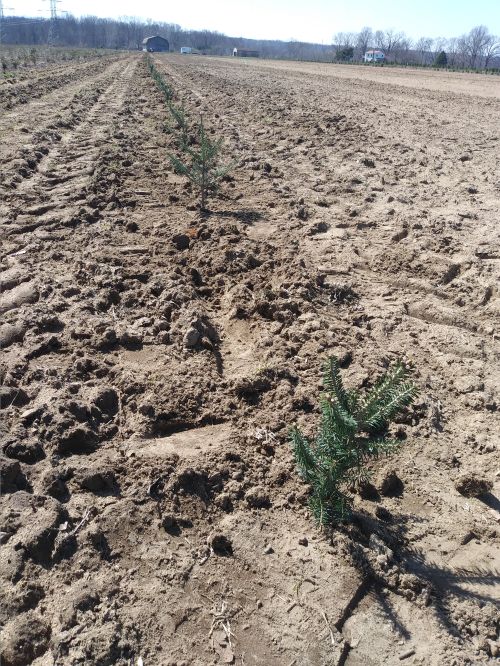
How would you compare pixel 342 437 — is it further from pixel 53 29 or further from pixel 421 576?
pixel 53 29

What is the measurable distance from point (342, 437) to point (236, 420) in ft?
3.26

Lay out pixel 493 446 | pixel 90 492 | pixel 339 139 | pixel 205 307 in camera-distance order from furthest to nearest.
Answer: pixel 339 139
pixel 205 307
pixel 493 446
pixel 90 492

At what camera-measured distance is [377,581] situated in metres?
2.37

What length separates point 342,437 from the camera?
2385mm

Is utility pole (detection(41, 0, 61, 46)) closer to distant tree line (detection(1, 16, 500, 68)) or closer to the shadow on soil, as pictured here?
distant tree line (detection(1, 16, 500, 68))

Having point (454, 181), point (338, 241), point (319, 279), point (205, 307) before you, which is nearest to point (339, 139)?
point (454, 181)

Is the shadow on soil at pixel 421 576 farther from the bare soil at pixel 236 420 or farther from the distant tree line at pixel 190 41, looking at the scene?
the distant tree line at pixel 190 41

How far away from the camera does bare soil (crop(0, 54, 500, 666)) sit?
2182mm

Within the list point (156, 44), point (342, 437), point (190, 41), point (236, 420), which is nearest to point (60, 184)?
point (236, 420)

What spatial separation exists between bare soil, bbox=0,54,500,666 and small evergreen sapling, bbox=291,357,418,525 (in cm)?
21

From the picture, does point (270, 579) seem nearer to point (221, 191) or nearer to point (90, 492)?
point (90, 492)

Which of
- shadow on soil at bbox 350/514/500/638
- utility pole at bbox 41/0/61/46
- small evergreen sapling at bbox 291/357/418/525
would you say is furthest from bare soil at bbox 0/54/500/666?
utility pole at bbox 41/0/61/46

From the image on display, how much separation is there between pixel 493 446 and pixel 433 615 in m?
1.23

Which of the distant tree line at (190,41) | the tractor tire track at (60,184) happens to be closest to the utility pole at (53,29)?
the distant tree line at (190,41)
